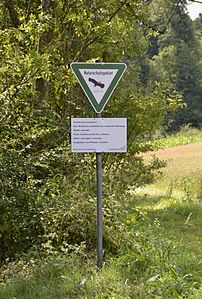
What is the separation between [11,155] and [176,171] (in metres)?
13.4

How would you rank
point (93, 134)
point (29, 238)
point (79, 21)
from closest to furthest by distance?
point (93, 134), point (29, 238), point (79, 21)

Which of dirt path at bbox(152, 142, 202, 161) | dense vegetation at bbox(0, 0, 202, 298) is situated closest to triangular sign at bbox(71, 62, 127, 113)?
dense vegetation at bbox(0, 0, 202, 298)

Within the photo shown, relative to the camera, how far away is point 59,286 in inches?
201

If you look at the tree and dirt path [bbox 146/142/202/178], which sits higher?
the tree

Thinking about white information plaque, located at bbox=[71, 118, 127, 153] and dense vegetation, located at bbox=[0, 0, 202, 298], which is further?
dense vegetation, located at bbox=[0, 0, 202, 298]

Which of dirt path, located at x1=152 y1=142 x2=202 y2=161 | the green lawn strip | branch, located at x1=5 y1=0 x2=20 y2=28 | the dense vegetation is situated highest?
branch, located at x1=5 y1=0 x2=20 y2=28

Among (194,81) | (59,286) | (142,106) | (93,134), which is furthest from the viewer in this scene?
(194,81)

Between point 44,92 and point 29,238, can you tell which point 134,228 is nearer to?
point 29,238

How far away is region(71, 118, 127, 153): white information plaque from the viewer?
5508 mm

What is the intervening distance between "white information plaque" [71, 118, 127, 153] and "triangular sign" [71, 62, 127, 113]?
0.62ft

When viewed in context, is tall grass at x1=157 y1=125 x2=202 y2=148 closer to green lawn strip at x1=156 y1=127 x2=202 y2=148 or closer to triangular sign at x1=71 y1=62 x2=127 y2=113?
green lawn strip at x1=156 y1=127 x2=202 y2=148

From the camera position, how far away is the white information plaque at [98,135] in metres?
5.51

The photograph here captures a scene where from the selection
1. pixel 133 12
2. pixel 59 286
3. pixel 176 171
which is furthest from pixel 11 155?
pixel 176 171

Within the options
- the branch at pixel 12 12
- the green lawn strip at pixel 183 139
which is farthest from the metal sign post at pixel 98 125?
the green lawn strip at pixel 183 139
